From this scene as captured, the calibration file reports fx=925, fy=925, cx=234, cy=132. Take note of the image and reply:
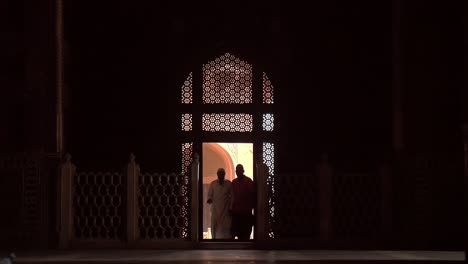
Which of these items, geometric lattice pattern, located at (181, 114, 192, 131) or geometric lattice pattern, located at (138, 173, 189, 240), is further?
geometric lattice pattern, located at (181, 114, 192, 131)

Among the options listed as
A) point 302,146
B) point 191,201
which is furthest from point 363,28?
point 191,201

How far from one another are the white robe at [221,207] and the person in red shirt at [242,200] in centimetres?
16

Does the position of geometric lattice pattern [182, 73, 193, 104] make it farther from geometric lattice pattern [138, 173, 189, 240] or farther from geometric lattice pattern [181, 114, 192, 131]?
geometric lattice pattern [138, 173, 189, 240]

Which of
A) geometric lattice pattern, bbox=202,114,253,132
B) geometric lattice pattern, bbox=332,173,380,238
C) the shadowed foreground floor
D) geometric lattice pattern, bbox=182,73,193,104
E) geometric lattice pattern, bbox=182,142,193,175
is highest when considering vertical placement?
geometric lattice pattern, bbox=182,73,193,104

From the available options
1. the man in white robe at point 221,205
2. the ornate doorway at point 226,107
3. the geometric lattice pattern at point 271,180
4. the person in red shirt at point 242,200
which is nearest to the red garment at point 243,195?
the person in red shirt at point 242,200

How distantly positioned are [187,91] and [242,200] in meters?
2.27

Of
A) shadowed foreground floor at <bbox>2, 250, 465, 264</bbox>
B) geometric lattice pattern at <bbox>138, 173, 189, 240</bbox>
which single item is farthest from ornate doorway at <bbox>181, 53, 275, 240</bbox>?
shadowed foreground floor at <bbox>2, 250, 465, 264</bbox>

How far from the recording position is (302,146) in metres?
13.8

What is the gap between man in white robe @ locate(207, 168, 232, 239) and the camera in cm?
1250

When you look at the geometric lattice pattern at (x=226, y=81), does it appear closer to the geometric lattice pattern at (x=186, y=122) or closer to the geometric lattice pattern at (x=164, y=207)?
the geometric lattice pattern at (x=186, y=122)

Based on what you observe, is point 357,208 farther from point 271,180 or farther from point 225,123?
point 225,123

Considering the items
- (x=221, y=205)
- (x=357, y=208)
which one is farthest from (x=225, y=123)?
(x=357, y=208)

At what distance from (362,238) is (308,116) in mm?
2612

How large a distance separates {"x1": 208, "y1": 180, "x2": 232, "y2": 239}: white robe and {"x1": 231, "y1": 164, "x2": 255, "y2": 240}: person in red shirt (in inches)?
6.4
